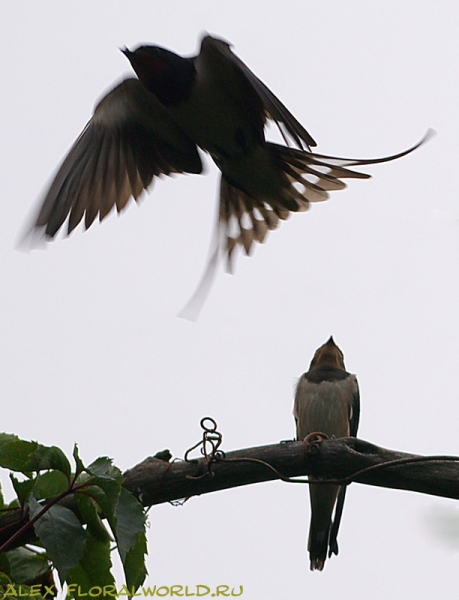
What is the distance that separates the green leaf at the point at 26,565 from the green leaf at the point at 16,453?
0.27 m

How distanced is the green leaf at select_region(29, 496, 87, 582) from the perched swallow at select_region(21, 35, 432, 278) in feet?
4.86

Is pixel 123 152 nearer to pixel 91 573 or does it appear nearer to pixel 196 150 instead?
pixel 196 150

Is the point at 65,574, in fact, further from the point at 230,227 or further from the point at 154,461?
the point at 230,227

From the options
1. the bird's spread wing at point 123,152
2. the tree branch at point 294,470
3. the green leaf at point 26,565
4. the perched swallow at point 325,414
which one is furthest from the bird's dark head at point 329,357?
the green leaf at point 26,565

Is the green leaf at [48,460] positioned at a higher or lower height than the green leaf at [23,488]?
higher

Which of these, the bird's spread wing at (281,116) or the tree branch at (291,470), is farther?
the bird's spread wing at (281,116)

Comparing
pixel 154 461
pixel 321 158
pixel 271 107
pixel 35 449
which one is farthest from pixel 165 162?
pixel 35 449

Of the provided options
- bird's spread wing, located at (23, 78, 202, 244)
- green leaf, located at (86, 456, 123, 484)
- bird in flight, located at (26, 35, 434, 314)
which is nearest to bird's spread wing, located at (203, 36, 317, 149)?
bird in flight, located at (26, 35, 434, 314)

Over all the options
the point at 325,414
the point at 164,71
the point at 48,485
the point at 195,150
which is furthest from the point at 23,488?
the point at 325,414

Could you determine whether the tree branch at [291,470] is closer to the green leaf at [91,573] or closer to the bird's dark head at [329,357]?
the green leaf at [91,573]

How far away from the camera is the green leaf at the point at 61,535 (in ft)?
5.50

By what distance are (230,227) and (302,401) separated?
1086 millimetres

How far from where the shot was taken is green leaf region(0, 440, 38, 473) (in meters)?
1.80

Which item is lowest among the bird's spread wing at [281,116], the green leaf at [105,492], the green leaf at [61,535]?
the green leaf at [61,535]
